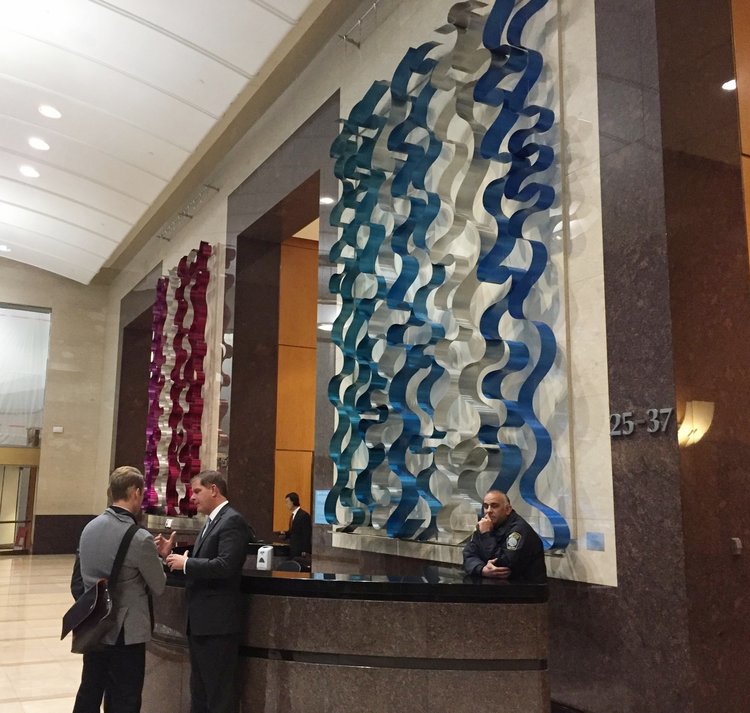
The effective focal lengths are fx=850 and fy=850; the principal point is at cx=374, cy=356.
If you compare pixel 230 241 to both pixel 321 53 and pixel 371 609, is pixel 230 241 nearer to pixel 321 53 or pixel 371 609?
pixel 321 53

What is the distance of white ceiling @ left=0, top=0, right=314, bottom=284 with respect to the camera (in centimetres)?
860

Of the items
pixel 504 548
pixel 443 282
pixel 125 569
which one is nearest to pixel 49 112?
pixel 443 282

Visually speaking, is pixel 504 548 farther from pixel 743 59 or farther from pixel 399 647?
pixel 743 59

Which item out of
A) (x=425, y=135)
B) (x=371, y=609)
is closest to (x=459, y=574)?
(x=371, y=609)

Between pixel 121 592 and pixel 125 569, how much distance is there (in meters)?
0.12

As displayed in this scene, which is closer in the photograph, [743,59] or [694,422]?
[694,422]

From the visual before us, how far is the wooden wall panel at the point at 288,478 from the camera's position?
12.8 m

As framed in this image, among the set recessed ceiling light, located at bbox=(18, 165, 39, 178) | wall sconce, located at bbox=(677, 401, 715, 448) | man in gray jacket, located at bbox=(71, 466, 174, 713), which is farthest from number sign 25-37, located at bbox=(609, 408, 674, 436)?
recessed ceiling light, located at bbox=(18, 165, 39, 178)

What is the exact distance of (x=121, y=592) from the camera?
440cm

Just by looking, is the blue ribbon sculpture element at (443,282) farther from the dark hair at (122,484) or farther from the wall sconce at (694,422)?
the dark hair at (122,484)

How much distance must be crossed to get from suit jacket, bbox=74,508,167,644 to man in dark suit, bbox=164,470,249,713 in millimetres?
143

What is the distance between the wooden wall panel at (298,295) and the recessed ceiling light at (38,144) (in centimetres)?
380

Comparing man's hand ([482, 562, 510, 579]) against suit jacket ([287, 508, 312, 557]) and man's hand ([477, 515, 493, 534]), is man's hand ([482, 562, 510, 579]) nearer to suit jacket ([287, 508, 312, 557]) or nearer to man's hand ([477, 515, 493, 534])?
man's hand ([477, 515, 493, 534])

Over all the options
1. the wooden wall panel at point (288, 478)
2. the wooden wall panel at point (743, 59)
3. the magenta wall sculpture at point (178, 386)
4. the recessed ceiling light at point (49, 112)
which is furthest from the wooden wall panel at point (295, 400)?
the wooden wall panel at point (743, 59)
